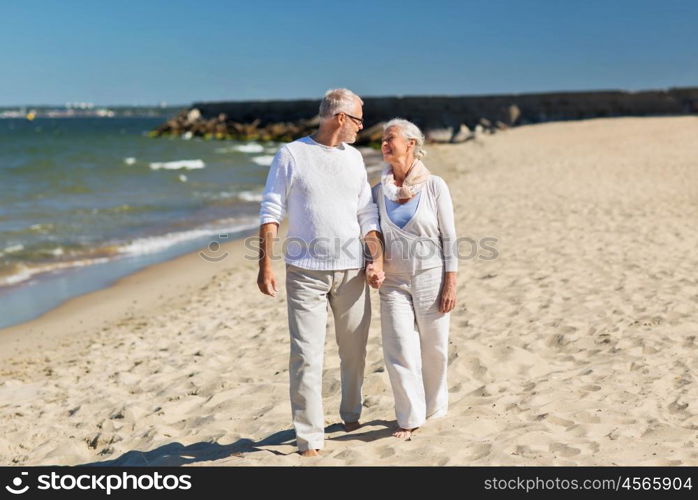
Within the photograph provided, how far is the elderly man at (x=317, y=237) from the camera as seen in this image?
346 cm

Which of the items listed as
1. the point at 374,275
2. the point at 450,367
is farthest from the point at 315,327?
the point at 450,367

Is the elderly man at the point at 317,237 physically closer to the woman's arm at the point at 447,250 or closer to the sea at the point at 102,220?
the woman's arm at the point at 447,250

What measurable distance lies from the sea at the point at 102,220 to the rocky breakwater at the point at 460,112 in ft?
44.6

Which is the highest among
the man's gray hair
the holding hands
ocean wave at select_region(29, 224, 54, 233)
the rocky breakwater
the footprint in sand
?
the rocky breakwater

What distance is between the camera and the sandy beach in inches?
148

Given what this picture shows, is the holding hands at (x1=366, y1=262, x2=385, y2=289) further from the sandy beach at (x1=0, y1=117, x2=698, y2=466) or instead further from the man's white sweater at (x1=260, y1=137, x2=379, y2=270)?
the sandy beach at (x1=0, y1=117, x2=698, y2=466)

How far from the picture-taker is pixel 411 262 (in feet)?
12.1

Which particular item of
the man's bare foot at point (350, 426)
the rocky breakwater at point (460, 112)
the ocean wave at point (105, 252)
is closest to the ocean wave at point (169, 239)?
the ocean wave at point (105, 252)

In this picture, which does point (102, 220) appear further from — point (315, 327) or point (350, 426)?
point (315, 327)

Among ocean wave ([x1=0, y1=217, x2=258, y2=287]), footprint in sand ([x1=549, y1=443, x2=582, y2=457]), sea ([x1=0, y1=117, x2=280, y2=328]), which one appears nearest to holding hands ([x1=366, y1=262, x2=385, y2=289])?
footprint in sand ([x1=549, y1=443, x2=582, y2=457])

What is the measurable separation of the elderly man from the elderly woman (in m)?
0.14

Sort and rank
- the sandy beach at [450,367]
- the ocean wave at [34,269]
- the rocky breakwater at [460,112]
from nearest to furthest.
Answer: the sandy beach at [450,367] → the ocean wave at [34,269] → the rocky breakwater at [460,112]
